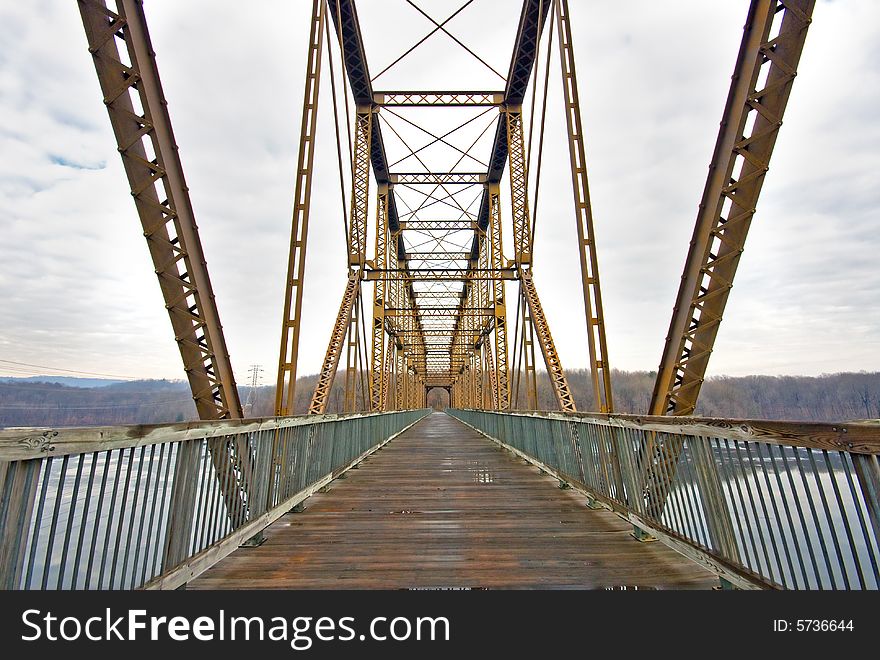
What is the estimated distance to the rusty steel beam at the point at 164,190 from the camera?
13.6 feet

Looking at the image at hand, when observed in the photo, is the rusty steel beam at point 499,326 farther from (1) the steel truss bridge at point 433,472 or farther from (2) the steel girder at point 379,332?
(1) the steel truss bridge at point 433,472

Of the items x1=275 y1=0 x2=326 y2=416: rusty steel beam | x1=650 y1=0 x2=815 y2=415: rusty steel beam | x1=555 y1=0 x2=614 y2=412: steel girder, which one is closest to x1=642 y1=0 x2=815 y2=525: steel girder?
x1=650 y1=0 x2=815 y2=415: rusty steel beam

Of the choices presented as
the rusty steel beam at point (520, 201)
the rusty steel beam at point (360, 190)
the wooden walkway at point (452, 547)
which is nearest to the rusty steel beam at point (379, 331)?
the rusty steel beam at point (360, 190)

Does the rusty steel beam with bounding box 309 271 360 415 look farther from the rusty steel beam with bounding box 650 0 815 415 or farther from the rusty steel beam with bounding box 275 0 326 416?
the rusty steel beam with bounding box 650 0 815 415

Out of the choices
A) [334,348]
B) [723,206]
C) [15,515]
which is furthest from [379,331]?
[15,515]

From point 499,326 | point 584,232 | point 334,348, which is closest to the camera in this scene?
point 584,232

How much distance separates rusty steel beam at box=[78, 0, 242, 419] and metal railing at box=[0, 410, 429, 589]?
1.03 meters

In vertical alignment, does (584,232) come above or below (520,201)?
below

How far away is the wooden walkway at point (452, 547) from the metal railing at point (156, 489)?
341 mm

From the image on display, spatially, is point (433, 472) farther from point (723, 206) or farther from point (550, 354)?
point (723, 206)

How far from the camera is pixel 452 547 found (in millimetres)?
4230

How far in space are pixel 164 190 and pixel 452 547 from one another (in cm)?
465
